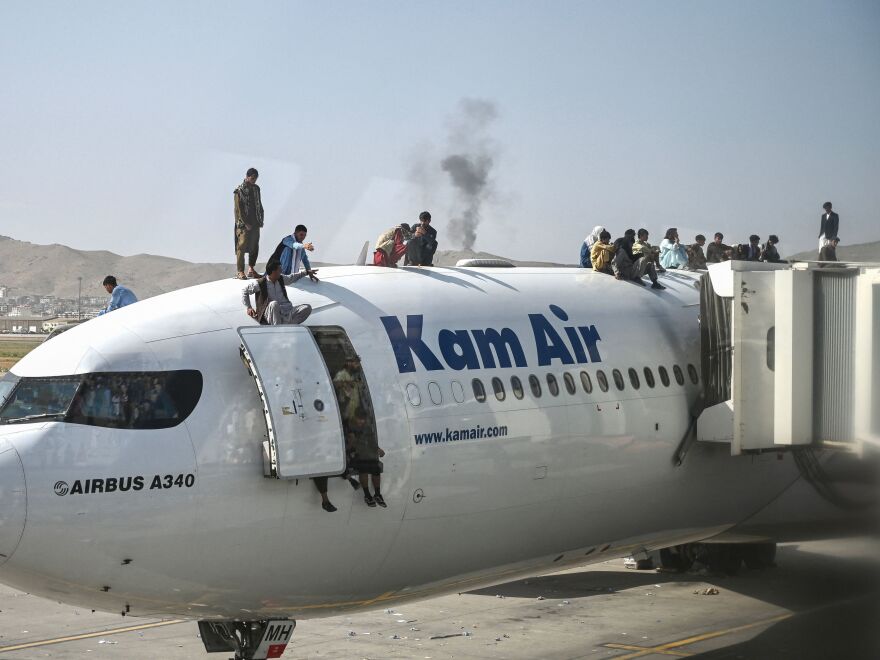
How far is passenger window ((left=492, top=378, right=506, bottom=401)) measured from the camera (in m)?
13.8

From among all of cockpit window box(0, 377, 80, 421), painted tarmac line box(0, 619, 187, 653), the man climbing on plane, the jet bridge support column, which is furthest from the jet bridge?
painted tarmac line box(0, 619, 187, 653)

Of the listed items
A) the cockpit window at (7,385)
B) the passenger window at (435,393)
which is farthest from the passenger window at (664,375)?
the cockpit window at (7,385)

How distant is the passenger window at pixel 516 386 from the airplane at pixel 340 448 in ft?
0.11

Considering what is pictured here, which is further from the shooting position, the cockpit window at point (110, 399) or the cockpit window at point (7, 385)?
the cockpit window at point (7, 385)

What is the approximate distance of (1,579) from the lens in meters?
11.1

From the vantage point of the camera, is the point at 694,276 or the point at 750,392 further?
the point at 694,276

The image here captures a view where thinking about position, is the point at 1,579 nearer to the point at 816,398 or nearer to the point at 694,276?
the point at 816,398

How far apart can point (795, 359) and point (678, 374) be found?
1835 millimetres

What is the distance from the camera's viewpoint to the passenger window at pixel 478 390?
44.7 ft

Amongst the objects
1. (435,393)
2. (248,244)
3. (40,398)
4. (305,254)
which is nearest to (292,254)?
(305,254)

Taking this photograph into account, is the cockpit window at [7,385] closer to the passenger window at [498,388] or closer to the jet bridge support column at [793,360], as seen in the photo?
the passenger window at [498,388]

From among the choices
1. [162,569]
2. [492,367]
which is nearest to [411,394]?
[492,367]

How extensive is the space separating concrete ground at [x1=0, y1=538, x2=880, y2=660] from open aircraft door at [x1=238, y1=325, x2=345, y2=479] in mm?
6339

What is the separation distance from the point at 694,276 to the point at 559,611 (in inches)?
243
